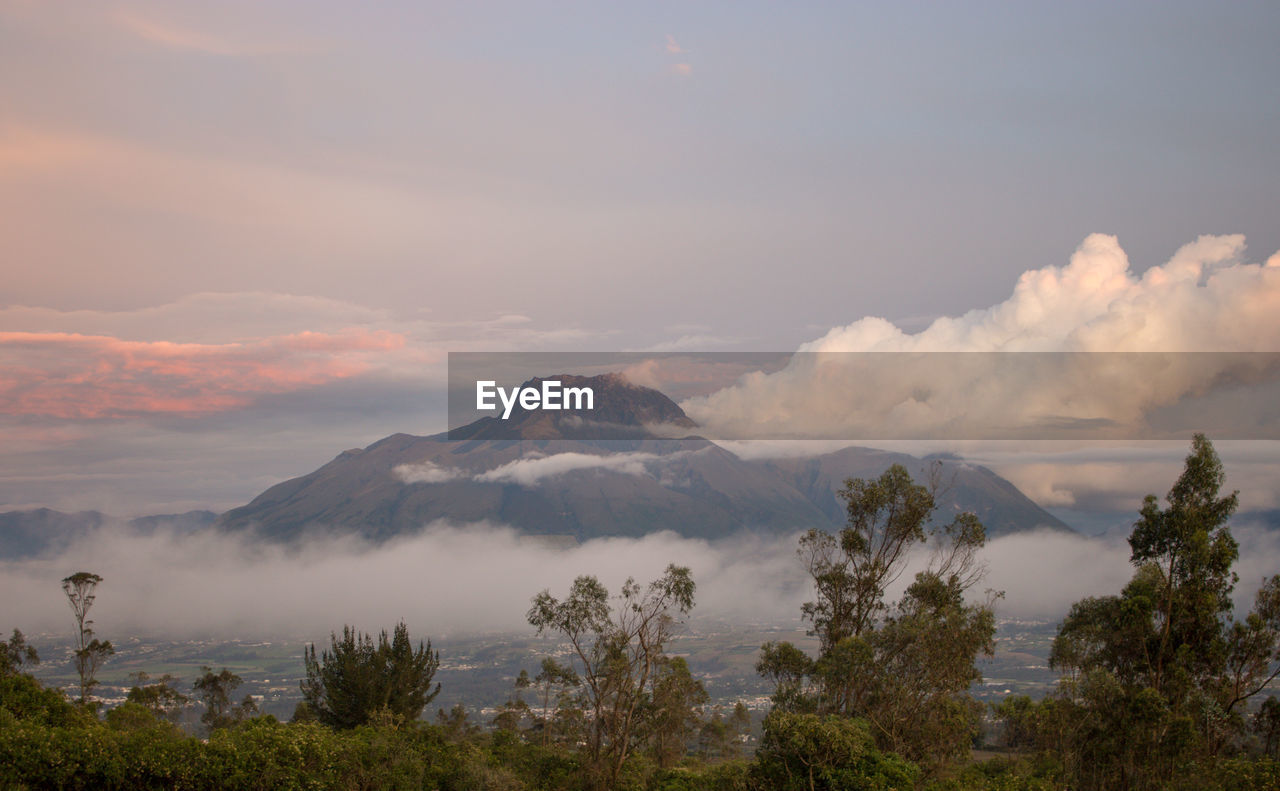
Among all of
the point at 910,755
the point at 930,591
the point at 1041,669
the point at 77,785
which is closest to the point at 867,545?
the point at 930,591

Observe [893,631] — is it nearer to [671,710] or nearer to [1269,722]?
[671,710]

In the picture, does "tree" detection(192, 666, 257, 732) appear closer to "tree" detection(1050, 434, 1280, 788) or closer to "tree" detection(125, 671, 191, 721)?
"tree" detection(125, 671, 191, 721)

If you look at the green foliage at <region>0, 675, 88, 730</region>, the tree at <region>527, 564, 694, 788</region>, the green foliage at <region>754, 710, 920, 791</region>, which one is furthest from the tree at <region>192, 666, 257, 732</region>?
→ the green foliage at <region>754, 710, 920, 791</region>

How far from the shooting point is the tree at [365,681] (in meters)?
46.2

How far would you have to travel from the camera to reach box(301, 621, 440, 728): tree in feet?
151

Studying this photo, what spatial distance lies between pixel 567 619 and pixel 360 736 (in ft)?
29.4

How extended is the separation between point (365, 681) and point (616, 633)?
58.4 ft

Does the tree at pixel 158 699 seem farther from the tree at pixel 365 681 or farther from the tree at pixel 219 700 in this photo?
the tree at pixel 365 681

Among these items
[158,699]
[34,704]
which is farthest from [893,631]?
[158,699]

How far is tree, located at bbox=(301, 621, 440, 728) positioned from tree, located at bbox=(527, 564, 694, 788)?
13029 mm

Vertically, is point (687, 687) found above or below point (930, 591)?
below

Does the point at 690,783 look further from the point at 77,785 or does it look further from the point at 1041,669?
the point at 1041,669

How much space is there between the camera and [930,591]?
3547 centimetres

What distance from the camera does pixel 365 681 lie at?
46094mm
